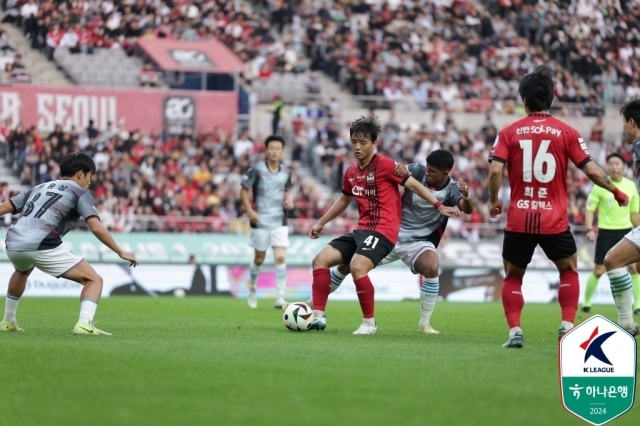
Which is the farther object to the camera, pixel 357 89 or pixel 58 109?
pixel 357 89

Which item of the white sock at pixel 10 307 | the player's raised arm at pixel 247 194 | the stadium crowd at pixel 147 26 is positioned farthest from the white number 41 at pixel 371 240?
the stadium crowd at pixel 147 26

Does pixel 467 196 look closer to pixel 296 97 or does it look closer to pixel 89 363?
pixel 89 363

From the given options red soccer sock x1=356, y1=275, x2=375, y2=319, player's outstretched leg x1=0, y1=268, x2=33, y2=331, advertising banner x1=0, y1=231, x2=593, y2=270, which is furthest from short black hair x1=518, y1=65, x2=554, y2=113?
advertising banner x1=0, y1=231, x2=593, y2=270

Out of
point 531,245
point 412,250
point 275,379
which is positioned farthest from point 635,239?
point 275,379

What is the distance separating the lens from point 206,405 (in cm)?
626

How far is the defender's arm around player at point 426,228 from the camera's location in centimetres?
1178

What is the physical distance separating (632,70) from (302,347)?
36.7 meters

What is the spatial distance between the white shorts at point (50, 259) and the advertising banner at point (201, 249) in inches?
565

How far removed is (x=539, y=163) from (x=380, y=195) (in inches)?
84.0

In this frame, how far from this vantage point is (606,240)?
16.9m

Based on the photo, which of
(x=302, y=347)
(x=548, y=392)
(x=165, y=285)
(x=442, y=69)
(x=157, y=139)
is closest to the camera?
(x=548, y=392)

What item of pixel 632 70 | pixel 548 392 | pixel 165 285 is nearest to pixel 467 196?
pixel 548 392

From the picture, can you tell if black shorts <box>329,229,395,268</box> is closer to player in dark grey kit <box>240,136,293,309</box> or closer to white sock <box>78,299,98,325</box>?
white sock <box>78,299,98,325</box>

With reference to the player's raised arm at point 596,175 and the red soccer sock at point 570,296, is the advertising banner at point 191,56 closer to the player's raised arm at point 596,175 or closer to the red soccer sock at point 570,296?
the red soccer sock at point 570,296
